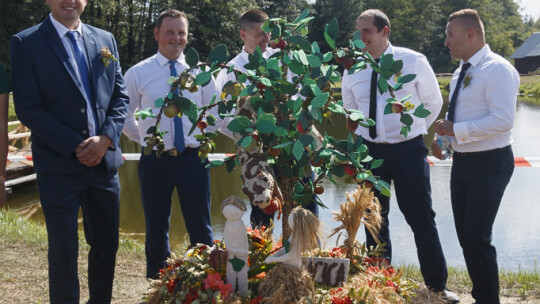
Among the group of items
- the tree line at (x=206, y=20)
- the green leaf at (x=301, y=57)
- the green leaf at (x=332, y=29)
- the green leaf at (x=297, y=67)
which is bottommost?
the green leaf at (x=297, y=67)

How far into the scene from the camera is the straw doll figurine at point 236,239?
8.44 feet

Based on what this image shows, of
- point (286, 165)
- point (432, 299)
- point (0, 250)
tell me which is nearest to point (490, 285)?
point (432, 299)

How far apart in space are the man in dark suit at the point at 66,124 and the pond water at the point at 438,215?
266cm

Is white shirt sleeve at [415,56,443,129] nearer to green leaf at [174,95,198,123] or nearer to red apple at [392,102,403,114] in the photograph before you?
red apple at [392,102,403,114]

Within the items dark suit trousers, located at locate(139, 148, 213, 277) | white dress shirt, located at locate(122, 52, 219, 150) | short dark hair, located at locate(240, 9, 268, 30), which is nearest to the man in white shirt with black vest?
short dark hair, located at locate(240, 9, 268, 30)

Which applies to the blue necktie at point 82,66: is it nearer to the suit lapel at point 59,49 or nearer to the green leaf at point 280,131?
the suit lapel at point 59,49

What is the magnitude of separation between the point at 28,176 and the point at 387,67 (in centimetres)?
821

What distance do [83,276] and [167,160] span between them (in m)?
1.20

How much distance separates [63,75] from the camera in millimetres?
2943

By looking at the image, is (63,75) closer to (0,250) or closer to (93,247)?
(93,247)

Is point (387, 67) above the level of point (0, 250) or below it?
above

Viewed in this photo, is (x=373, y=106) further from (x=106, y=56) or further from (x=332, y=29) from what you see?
(x=106, y=56)

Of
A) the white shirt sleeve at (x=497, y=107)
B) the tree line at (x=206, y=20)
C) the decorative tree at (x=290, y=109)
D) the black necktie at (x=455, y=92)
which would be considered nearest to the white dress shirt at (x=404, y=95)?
the black necktie at (x=455, y=92)

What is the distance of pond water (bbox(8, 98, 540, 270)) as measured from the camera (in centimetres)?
600
